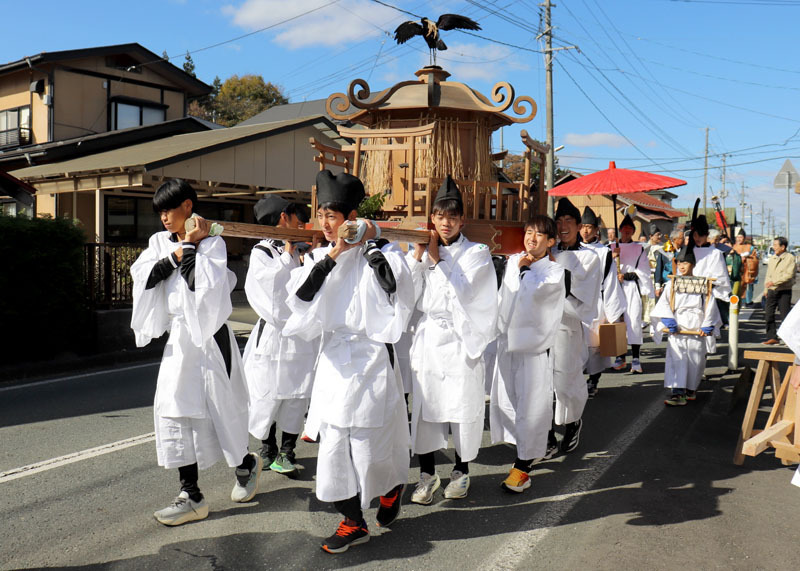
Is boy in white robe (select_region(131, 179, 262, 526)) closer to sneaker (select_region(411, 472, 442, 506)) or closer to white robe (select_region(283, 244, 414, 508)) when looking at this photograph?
white robe (select_region(283, 244, 414, 508))

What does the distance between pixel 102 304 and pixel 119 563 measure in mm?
8069

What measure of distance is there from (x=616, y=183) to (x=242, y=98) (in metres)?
40.1

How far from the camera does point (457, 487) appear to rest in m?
4.35

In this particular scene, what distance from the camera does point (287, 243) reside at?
16.3 ft

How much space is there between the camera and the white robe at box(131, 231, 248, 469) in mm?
3781

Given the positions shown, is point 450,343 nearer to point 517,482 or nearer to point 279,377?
point 517,482

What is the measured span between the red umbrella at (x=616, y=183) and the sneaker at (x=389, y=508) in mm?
4823

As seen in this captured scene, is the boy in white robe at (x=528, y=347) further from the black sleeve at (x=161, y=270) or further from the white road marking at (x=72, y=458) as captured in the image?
the white road marking at (x=72, y=458)

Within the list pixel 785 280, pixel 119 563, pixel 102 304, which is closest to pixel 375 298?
pixel 119 563

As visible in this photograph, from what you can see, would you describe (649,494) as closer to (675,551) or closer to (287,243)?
(675,551)

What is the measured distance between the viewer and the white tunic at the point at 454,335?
14.0 ft

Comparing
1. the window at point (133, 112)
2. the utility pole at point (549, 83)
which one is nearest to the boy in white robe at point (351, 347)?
the utility pole at point (549, 83)

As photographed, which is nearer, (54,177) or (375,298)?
(375,298)

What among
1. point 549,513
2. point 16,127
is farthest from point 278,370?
point 16,127
